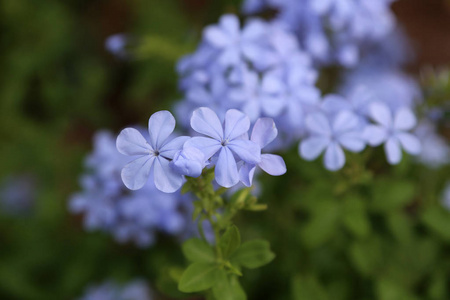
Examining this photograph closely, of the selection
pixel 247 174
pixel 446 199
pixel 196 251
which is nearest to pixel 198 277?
pixel 196 251

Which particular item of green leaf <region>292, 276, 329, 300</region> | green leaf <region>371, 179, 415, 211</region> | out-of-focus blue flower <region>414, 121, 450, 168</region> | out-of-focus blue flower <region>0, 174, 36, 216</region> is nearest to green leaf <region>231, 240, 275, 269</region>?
green leaf <region>292, 276, 329, 300</region>

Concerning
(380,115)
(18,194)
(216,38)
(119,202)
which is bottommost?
(380,115)

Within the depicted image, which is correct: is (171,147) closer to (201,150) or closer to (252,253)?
(201,150)

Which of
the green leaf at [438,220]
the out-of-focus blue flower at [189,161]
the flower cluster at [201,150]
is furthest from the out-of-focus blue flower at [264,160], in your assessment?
the green leaf at [438,220]

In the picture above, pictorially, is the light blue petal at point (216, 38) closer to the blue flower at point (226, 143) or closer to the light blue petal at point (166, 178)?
the blue flower at point (226, 143)

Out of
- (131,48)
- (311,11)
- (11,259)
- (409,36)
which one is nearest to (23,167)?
(11,259)

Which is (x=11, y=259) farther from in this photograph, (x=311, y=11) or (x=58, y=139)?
(x=311, y=11)
